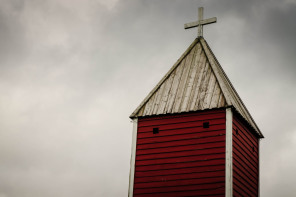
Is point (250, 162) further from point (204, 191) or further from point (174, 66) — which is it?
point (174, 66)

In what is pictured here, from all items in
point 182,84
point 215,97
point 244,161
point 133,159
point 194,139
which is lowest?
point 133,159

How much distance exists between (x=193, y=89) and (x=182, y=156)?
2.84 metres

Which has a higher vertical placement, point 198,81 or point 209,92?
point 198,81

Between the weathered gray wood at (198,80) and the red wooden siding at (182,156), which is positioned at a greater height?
the weathered gray wood at (198,80)

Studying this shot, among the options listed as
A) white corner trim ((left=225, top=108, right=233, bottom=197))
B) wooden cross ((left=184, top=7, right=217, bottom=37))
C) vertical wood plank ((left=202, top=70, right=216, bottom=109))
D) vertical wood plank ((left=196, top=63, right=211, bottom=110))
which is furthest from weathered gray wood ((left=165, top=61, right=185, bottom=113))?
white corner trim ((left=225, top=108, right=233, bottom=197))

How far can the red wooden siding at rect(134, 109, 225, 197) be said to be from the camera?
15742 millimetres

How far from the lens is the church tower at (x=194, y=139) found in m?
15.8

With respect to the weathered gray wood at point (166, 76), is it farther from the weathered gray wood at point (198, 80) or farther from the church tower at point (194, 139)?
the weathered gray wood at point (198, 80)

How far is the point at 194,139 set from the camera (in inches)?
649

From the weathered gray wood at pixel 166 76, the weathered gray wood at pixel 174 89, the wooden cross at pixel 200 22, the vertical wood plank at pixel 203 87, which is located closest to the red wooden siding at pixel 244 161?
the vertical wood plank at pixel 203 87

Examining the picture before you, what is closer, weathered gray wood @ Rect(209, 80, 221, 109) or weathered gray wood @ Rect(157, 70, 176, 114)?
weathered gray wood @ Rect(209, 80, 221, 109)

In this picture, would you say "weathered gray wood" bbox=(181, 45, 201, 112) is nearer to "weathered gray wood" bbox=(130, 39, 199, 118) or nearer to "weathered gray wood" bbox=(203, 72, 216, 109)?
"weathered gray wood" bbox=(130, 39, 199, 118)

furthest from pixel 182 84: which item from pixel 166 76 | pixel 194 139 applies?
pixel 194 139

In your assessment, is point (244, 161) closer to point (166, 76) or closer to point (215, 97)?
point (215, 97)
